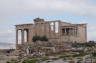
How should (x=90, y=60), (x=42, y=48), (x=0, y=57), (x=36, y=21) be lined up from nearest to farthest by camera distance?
(x=90, y=60)
(x=0, y=57)
(x=42, y=48)
(x=36, y=21)

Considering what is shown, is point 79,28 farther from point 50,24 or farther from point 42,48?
point 42,48

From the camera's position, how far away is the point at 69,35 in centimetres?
8006

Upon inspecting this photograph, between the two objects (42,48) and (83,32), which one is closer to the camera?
(42,48)

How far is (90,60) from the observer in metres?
39.2

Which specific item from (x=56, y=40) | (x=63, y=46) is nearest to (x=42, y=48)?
(x=63, y=46)

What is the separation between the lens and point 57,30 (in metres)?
79.9

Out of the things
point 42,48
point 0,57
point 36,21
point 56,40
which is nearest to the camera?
point 0,57

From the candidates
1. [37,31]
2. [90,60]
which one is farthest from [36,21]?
[90,60]

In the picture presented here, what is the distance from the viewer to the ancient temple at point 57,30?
79175 mm

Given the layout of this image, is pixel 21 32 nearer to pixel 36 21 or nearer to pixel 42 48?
pixel 36 21

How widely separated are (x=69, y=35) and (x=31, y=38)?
10971 millimetres

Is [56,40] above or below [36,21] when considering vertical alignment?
below

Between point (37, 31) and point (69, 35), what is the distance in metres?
9.11

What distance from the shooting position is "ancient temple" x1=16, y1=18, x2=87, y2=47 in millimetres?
79175
